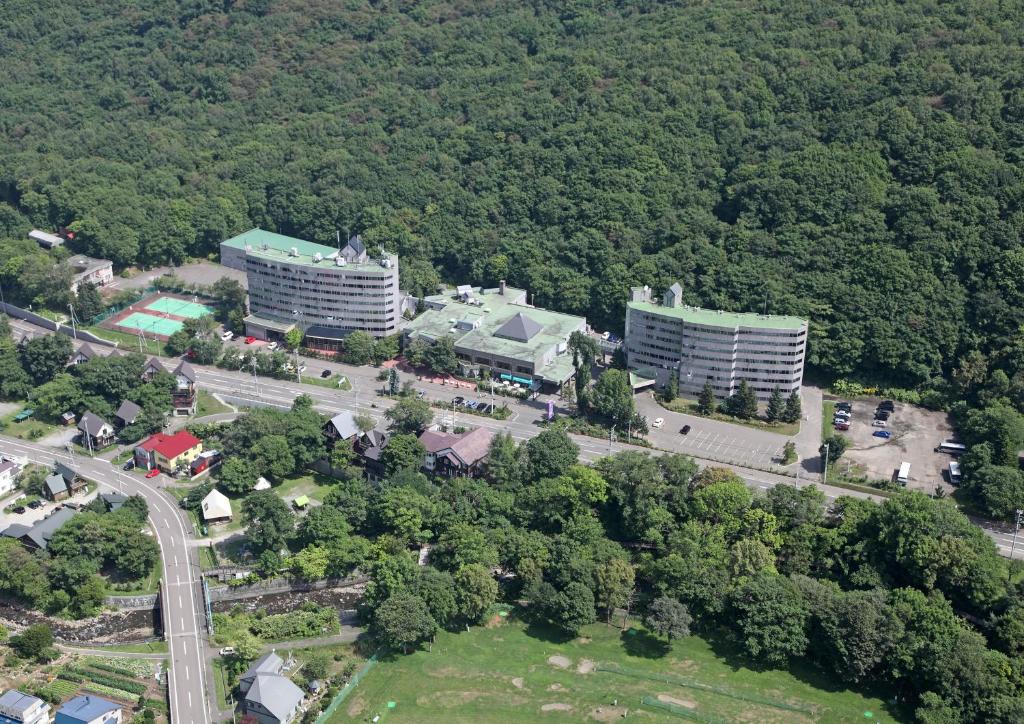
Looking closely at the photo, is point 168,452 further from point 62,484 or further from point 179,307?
point 179,307

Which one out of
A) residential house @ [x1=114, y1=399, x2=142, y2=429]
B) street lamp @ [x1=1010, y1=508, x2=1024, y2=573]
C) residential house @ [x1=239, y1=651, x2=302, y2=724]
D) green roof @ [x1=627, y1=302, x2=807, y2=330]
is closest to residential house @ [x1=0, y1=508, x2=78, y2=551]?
residential house @ [x1=114, y1=399, x2=142, y2=429]

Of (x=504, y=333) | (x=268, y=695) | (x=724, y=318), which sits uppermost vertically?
(x=724, y=318)

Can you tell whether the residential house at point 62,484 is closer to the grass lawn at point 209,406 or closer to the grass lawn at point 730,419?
the grass lawn at point 209,406

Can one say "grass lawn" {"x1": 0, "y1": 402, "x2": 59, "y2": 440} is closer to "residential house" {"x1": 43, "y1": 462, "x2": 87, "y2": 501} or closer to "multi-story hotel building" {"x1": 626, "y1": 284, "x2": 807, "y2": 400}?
"residential house" {"x1": 43, "y1": 462, "x2": 87, "y2": 501}

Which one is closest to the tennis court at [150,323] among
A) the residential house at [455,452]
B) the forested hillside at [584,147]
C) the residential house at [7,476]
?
the forested hillside at [584,147]

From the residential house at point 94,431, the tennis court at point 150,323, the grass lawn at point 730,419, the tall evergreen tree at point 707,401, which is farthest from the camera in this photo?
the tennis court at point 150,323

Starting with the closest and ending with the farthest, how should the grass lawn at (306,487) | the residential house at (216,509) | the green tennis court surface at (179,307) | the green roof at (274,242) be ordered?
the residential house at (216,509) → the grass lawn at (306,487) → the green tennis court surface at (179,307) → the green roof at (274,242)

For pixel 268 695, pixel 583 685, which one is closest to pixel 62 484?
pixel 268 695
